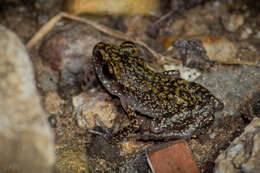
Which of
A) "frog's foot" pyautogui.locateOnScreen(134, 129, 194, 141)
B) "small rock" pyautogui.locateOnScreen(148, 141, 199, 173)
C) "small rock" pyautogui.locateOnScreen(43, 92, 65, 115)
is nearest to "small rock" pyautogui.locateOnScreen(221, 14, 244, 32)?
"frog's foot" pyautogui.locateOnScreen(134, 129, 194, 141)

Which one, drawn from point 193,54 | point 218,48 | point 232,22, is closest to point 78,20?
point 193,54

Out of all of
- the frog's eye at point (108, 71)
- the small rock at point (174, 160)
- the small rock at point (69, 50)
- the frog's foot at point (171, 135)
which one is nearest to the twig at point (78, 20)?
the small rock at point (69, 50)

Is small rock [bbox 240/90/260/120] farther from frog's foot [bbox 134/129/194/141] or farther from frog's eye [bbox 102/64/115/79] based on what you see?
frog's eye [bbox 102/64/115/79]

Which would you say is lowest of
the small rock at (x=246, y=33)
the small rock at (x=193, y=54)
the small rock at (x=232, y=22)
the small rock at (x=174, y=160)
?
the small rock at (x=174, y=160)

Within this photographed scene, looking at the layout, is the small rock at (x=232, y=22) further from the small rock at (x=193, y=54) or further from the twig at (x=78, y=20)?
the twig at (x=78, y=20)

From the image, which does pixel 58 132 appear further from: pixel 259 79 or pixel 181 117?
pixel 259 79

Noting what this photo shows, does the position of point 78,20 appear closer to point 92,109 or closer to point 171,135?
point 92,109
